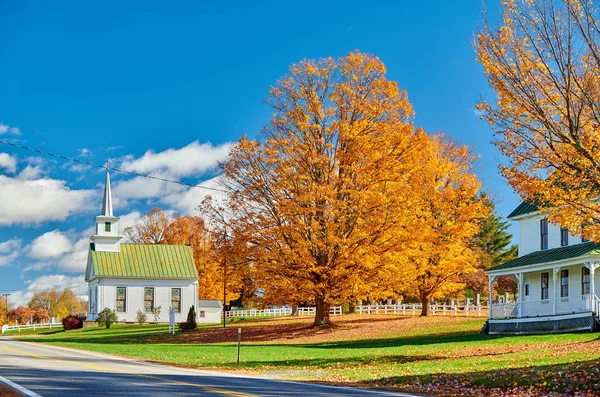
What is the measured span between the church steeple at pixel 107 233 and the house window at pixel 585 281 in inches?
1760

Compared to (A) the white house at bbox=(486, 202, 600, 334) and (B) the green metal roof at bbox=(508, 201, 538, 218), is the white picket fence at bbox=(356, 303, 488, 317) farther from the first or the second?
(B) the green metal roof at bbox=(508, 201, 538, 218)

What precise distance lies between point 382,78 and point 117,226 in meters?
38.6

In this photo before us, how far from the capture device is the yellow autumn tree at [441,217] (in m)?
42.1

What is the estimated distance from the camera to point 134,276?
67.7 meters

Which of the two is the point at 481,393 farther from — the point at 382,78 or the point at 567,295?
the point at 382,78

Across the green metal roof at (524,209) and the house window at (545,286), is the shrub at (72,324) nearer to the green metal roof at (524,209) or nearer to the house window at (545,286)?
the green metal roof at (524,209)

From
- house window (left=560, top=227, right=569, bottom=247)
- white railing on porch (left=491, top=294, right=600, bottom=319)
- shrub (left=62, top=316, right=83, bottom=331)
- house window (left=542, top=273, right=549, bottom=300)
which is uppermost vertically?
house window (left=560, top=227, right=569, bottom=247)

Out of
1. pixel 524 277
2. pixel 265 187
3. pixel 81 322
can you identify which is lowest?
pixel 81 322

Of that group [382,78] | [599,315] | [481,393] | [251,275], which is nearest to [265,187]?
[251,275]

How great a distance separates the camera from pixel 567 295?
122 feet

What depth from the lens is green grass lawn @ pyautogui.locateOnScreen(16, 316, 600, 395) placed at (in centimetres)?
1777

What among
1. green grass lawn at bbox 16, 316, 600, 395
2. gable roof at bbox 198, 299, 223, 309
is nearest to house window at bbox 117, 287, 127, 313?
gable roof at bbox 198, 299, 223, 309

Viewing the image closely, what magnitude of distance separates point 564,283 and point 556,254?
5.68 feet

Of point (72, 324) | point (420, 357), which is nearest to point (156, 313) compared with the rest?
point (72, 324)
